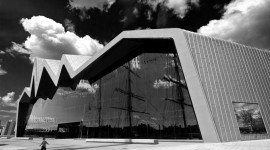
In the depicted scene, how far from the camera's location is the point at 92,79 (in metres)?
35.4

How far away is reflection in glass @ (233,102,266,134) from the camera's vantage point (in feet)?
57.9

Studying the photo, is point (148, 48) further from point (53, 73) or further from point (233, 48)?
point (53, 73)

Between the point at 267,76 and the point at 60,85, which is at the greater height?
the point at 60,85

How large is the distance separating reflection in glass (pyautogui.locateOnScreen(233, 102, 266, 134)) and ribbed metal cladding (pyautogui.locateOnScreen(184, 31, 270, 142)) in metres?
0.36

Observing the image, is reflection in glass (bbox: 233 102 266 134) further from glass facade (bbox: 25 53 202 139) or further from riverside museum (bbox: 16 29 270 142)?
glass facade (bbox: 25 53 202 139)

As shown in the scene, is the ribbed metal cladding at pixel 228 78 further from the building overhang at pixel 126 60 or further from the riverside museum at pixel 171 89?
the building overhang at pixel 126 60

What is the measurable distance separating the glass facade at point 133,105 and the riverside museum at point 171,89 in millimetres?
89

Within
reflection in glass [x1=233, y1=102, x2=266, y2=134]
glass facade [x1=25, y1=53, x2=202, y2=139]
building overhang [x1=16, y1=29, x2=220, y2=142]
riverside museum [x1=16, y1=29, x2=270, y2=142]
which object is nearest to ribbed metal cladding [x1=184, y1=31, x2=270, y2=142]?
riverside museum [x1=16, y1=29, x2=270, y2=142]

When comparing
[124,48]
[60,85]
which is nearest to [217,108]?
[124,48]

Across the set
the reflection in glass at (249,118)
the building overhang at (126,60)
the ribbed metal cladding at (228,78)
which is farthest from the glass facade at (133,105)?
the reflection in glass at (249,118)

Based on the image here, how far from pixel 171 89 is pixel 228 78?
537cm

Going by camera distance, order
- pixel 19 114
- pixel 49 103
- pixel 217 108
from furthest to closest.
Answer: pixel 19 114
pixel 49 103
pixel 217 108

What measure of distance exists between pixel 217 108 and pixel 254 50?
10282 millimetres

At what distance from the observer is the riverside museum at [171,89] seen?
56.5ft
